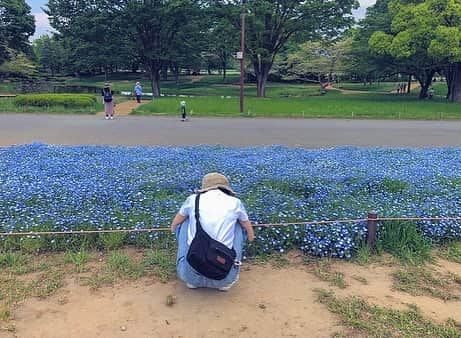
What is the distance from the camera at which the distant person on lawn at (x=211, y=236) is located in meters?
3.11

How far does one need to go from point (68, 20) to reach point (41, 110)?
16308 millimetres

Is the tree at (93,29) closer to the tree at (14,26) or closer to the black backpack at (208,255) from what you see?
the tree at (14,26)

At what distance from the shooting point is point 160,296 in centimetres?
341

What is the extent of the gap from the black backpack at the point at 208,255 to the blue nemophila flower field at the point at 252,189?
1.15 meters

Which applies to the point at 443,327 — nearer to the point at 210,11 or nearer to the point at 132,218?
the point at 132,218

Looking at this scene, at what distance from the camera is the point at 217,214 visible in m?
Result: 3.21

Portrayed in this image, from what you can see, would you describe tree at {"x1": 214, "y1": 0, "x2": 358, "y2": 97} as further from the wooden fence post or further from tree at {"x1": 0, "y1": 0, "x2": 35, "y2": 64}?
the wooden fence post

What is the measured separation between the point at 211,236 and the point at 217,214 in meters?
0.18

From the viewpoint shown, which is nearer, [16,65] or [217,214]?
[217,214]

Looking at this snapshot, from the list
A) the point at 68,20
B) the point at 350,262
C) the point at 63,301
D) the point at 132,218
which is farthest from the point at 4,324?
the point at 68,20

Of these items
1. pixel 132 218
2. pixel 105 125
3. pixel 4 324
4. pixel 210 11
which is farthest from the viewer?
pixel 210 11

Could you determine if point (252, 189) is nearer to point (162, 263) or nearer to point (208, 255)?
point (162, 263)

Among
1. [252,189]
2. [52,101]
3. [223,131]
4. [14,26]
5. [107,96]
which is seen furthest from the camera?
[14,26]

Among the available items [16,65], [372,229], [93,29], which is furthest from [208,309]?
[16,65]
